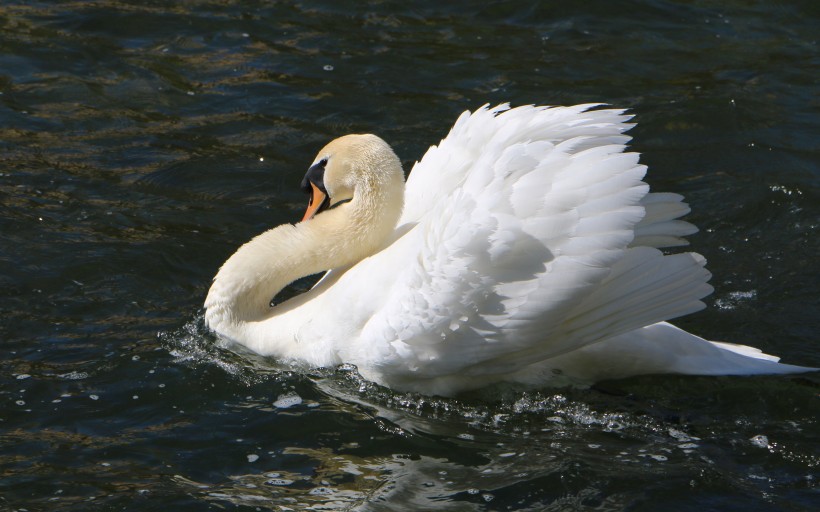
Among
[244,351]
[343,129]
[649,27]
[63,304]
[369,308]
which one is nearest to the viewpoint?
→ [369,308]

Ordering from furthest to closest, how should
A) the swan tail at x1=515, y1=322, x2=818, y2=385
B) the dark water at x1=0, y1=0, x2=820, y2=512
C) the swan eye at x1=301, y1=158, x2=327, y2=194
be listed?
the swan eye at x1=301, y1=158, x2=327, y2=194 → the swan tail at x1=515, y1=322, x2=818, y2=385 → the dark water at x1=0, y1=0, x2=820, y2=512

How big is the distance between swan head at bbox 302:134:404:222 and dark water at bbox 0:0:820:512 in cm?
95

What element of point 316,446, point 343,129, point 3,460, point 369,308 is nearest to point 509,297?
point 369,308

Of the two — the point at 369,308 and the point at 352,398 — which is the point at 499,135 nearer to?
the point at 369,308

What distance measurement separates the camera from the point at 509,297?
537 centimetres

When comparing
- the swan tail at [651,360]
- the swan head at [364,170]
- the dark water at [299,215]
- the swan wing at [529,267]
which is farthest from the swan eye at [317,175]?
the swan tail at [651,360]

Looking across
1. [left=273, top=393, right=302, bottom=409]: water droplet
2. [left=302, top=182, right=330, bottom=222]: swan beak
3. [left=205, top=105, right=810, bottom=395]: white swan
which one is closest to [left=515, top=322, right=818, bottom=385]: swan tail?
[left=205, top=105, right=810, bottom=395]: white swan

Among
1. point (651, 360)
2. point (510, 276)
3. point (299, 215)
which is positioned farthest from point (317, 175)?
point (651, 360)

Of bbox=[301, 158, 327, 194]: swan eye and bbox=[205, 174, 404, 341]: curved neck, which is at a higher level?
bbox=[301, 158, 327, 194]: swan eye

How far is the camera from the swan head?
6062 mm

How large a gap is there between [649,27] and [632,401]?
5.93 metres

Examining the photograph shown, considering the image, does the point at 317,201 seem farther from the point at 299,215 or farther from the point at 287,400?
the point at 299,215

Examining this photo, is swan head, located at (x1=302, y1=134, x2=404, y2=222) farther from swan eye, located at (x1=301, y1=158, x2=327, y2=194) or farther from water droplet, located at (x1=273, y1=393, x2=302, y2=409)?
water droplet, located at (x1=273, y1=393, x2=302, y2=409)

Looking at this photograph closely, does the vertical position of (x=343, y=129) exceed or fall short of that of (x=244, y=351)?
it exceeds it
